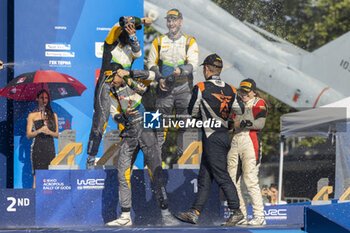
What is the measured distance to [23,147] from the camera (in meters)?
6.60

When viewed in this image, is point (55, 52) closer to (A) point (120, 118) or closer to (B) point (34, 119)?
(B) point (34, 119)

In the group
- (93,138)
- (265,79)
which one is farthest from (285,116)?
(93,138)

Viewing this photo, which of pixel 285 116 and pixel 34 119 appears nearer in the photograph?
pixel 34 119

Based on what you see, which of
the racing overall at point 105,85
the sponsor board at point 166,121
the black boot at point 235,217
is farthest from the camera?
the racing overall at point 105,85

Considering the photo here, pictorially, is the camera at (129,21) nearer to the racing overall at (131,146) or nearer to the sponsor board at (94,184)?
the racing overall at (131,146)

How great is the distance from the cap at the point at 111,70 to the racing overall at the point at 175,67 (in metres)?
0.33

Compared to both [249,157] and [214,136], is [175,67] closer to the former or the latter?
[214,136]

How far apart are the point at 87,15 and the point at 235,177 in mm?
2443

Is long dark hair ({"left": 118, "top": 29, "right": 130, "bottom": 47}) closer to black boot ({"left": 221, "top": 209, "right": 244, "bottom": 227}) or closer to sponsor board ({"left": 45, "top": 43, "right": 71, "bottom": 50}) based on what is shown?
sponsor board ({"left": 45, "top": 43, "right": 71, "bottom": 50})

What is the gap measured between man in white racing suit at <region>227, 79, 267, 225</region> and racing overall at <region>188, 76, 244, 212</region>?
0.16m

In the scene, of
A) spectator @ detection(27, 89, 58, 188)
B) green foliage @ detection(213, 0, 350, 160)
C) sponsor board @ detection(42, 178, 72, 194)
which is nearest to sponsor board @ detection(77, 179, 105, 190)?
sponsor board @ detection(42, 178, 72, 194)

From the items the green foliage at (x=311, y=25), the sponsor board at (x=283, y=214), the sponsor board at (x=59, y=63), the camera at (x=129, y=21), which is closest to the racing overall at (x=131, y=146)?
the camera at (x=129, y=21)

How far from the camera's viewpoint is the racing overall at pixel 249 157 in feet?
18.8

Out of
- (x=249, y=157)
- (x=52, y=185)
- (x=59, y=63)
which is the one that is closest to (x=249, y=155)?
(x=249, y=157)
